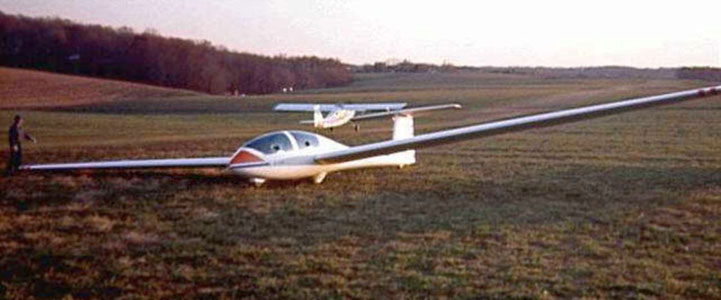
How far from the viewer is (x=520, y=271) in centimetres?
754

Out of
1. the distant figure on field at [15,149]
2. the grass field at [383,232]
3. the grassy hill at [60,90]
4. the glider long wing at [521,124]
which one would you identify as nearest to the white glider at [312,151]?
the glider long wing at [521,124]

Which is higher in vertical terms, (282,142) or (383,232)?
(282,142)

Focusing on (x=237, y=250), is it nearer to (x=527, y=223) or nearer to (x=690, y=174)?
(x=527, y=223)

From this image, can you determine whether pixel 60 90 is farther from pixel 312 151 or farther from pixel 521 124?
pixel 521 124

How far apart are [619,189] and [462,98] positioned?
64.7 metres

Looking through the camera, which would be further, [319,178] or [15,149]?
[15,149]

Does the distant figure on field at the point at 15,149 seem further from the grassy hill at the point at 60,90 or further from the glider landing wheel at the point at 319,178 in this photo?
the grassy hill at the point at 60,90

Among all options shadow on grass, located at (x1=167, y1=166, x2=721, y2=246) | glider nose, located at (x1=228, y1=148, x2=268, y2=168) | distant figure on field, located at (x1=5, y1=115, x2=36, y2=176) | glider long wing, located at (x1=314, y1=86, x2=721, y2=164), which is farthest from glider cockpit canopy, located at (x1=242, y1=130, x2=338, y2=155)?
distant figure on field, located at (x1=5, y1=115, x2=36, y2=176)

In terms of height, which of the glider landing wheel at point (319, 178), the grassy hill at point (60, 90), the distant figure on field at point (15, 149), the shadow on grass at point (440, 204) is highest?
the grassy hill at point (60, 90)

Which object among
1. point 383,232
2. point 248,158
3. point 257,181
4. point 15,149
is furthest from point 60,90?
point 383,232

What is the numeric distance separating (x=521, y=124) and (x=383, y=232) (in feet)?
12.1

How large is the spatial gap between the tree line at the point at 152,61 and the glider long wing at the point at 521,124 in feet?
38.6

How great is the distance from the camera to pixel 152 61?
256 feet

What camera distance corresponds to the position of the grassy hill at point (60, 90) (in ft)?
145
